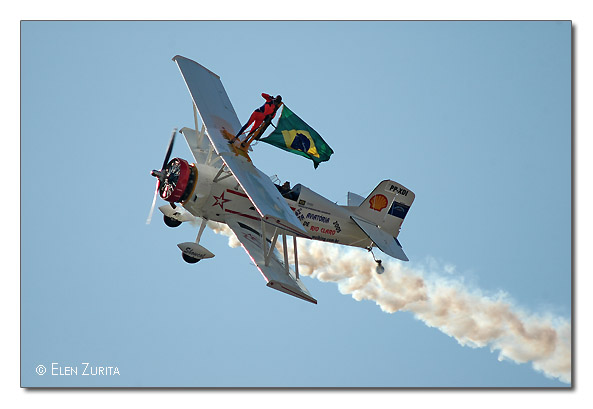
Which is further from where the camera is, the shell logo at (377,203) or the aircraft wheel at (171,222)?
the shell logo at (377,203)

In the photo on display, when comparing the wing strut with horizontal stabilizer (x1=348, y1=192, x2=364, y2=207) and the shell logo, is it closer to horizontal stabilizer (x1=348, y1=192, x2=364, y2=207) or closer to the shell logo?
horizontal stabilizer (x1=348, y1=192, x2=364, y2=207)

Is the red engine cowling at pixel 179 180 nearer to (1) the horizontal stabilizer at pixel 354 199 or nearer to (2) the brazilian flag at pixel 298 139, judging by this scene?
(2) the brazilian flag at pixel 298 139

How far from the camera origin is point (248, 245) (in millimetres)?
27594

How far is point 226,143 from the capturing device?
→ 2683 cm

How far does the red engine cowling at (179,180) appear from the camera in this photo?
2728cm

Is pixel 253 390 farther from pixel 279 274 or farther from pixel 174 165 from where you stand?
pixel 174 165

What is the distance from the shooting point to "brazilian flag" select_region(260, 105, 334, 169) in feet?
89.7

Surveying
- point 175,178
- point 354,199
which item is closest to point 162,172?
point 175,178

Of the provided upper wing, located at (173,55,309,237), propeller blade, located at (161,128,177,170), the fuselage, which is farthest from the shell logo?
propeller blade, located at (161,128,177,170)

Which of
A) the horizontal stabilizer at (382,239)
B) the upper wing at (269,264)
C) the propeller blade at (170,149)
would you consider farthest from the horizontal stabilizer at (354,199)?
the propeller blade at (170,149)

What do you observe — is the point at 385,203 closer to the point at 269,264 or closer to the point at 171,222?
the point at 269,264

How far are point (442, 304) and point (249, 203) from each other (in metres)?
4.72

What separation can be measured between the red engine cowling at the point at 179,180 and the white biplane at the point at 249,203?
0.06ft

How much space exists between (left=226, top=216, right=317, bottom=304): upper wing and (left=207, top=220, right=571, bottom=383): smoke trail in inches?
74.2
